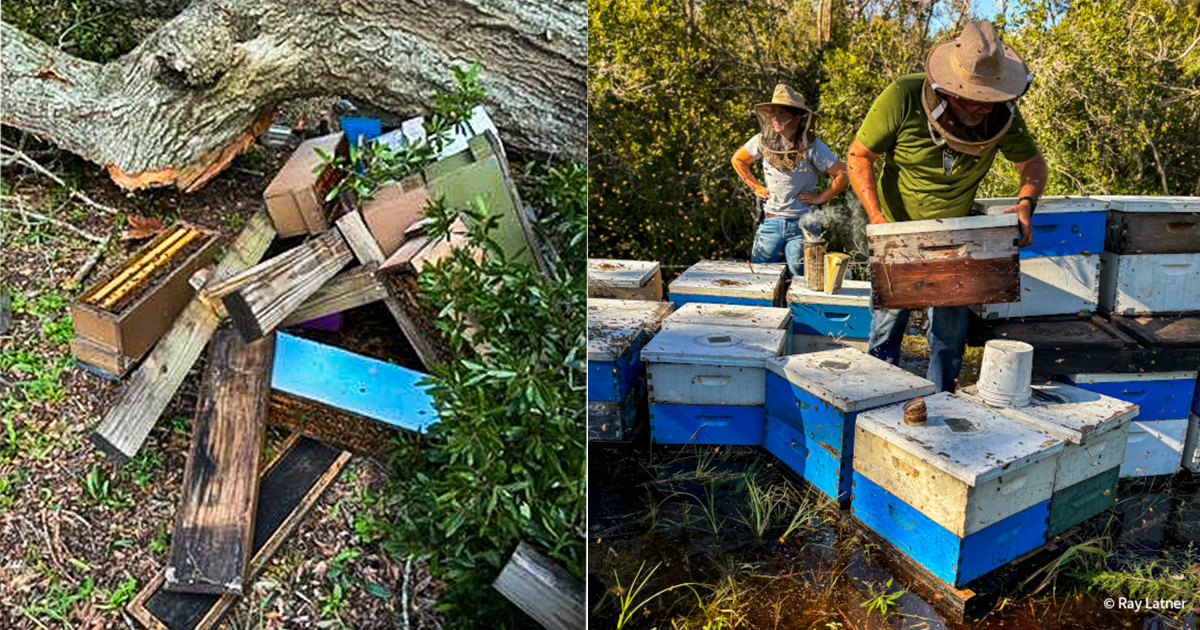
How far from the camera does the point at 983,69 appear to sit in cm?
196

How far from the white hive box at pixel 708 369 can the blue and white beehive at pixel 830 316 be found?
1.32 feet

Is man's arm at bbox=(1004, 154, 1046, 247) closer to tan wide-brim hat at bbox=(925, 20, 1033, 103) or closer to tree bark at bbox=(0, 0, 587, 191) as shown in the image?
tan wide-brim hat at bbox=(925, 20, 1033, 103)

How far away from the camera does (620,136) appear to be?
246 cm

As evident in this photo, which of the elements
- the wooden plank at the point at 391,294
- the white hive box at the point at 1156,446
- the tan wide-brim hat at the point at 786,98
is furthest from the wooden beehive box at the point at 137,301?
the white hive box at the point at 1156,446

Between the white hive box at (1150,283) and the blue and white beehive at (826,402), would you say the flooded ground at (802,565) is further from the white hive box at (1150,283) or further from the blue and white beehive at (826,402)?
the white hive box at (1150,283)

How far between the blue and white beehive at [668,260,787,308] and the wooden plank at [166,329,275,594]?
1.41 m

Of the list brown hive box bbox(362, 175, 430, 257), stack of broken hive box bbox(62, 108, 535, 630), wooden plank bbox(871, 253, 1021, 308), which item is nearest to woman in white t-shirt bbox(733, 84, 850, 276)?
wooden plank bbox(871, 253, 1021, 308)

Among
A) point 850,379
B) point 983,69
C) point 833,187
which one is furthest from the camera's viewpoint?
point 833,187

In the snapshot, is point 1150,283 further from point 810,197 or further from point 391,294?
point 391,294

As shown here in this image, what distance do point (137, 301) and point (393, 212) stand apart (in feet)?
2.88

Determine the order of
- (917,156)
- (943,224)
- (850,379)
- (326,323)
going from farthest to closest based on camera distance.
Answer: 1. (326,323)
2. (850,379)
3. (917,156)
4. (943,224)

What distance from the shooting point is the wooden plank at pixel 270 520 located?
2.69 meters

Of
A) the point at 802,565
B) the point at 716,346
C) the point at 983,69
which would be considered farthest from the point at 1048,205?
the point at 802,565

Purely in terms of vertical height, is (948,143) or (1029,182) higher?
(948,143)
